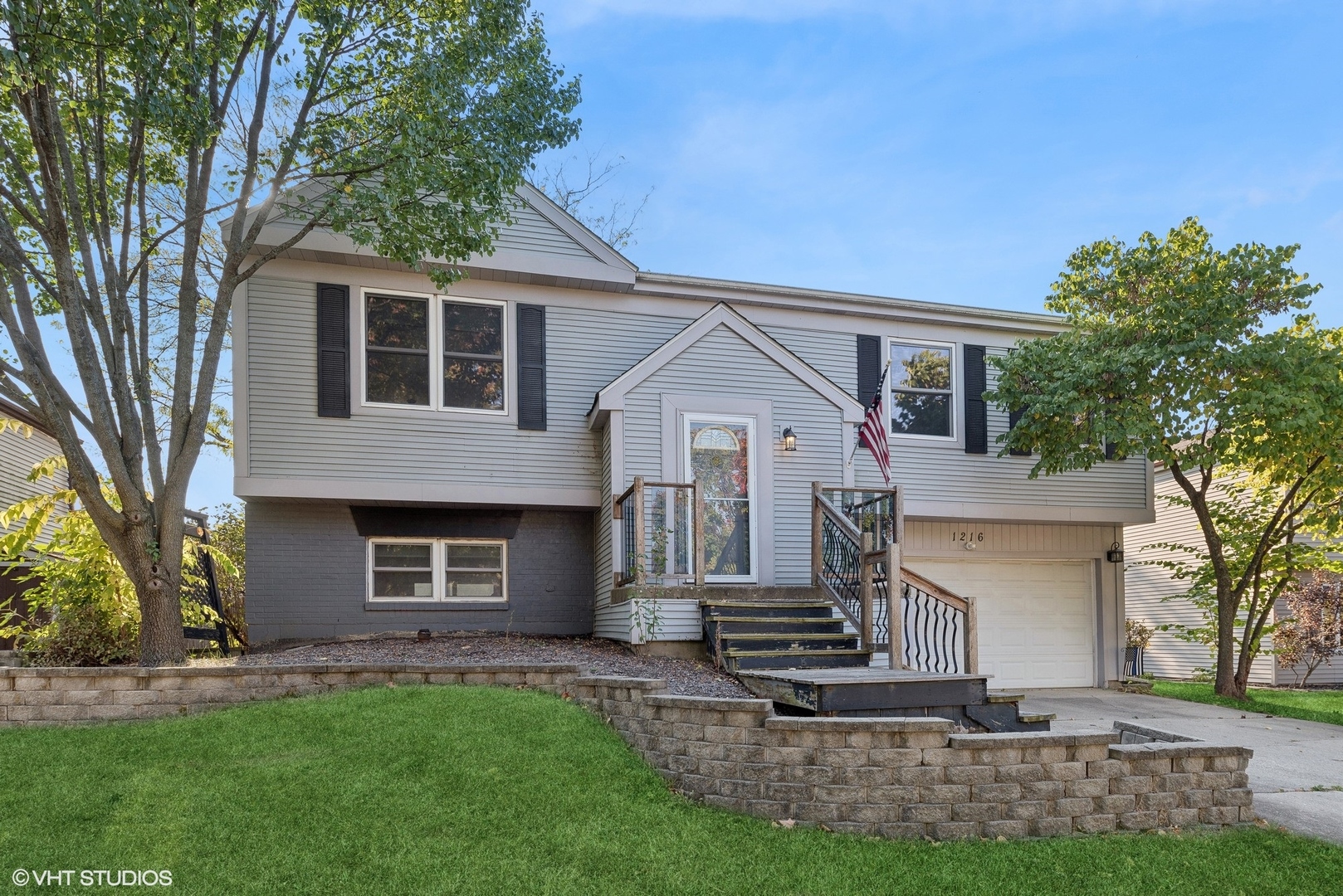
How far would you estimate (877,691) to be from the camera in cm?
602

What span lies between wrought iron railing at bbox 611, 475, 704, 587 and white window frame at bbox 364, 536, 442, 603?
94.4 inches

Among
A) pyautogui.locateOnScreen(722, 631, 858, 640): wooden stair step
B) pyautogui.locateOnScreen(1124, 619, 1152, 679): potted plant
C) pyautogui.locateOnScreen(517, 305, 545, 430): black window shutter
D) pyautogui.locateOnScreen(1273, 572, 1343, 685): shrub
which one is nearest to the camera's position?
pyautogui.locateOnScreen(722, 631, 858, 640): wooden stair step

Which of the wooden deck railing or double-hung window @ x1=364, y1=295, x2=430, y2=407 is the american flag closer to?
the wooden deck railing

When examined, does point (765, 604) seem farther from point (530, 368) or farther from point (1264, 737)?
point (1264, 737)

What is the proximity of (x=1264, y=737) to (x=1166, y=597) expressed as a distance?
879 centimetres

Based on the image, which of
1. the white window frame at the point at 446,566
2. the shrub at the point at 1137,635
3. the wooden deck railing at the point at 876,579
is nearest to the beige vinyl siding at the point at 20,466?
the white window frame at the point at 446,566

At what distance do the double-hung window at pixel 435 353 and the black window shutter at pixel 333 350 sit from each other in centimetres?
22

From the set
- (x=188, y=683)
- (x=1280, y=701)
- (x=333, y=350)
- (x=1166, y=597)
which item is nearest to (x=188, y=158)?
(x=333, y=350)

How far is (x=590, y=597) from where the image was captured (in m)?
10.7

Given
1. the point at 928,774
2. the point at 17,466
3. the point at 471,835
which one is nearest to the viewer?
the point at 471,835

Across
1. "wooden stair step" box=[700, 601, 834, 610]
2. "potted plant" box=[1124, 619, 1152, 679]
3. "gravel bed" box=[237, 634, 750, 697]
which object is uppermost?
"wooden stair step" box=[700, 601, 834, 610]

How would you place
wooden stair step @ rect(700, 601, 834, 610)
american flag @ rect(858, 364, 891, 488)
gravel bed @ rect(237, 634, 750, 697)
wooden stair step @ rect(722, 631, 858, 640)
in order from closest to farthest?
gravel bed @ rect(237, 634, 750, 697)
wooden stair step @ rect(722, 631, 858, 640)
wooden stair step @ rect(700, 601, 834, 610)
american flag @ rect(858, 364, 891, 488)

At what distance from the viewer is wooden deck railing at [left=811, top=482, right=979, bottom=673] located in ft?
25.1

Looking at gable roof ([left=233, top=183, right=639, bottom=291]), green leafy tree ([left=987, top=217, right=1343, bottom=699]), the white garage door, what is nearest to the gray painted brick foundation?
gable roof ([left=233, top=183, right=639, bottom=291])
